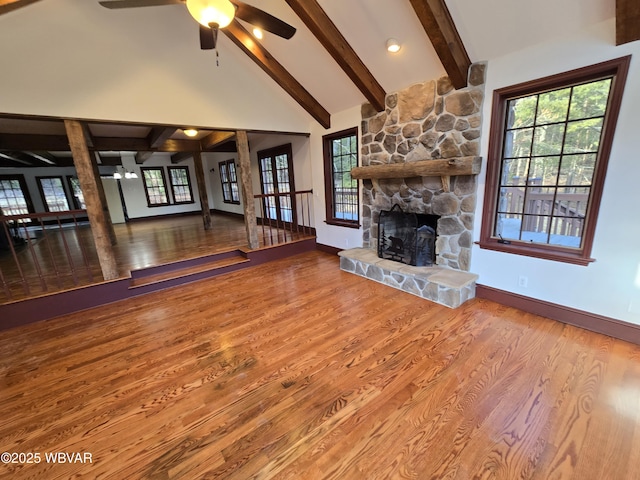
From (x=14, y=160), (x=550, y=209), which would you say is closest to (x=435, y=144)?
(x=550, y=209)

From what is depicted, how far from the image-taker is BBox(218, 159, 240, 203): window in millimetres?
9289

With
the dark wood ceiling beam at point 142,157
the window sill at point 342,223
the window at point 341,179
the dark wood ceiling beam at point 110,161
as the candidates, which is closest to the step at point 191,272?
the window sill at point 342,223

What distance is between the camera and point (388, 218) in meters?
4.07

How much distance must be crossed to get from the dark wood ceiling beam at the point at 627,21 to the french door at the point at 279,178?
196 inches

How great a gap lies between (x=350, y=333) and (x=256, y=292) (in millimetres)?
1632

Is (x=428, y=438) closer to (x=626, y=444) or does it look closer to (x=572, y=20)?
(x=626, y=444)

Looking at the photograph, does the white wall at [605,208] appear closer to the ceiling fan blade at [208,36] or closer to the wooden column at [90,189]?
the ceiling fan blade at [208,36]

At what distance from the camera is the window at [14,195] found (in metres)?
8.97

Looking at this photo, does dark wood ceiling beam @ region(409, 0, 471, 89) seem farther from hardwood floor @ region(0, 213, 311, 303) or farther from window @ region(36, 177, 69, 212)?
window @ region(36, 177, 69, 212)

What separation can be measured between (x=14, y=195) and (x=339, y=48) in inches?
488

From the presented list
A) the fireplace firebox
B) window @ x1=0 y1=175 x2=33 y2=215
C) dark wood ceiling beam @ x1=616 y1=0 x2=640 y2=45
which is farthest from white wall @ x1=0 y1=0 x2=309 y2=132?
window @ x1=0 y1=175 x2=33 y2=215

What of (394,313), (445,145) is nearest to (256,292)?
(394,313)

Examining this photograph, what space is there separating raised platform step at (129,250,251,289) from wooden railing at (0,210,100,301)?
61 centimetres

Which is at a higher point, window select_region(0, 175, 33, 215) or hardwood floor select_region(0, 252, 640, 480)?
window select_region(0, 175, 33, 215)
